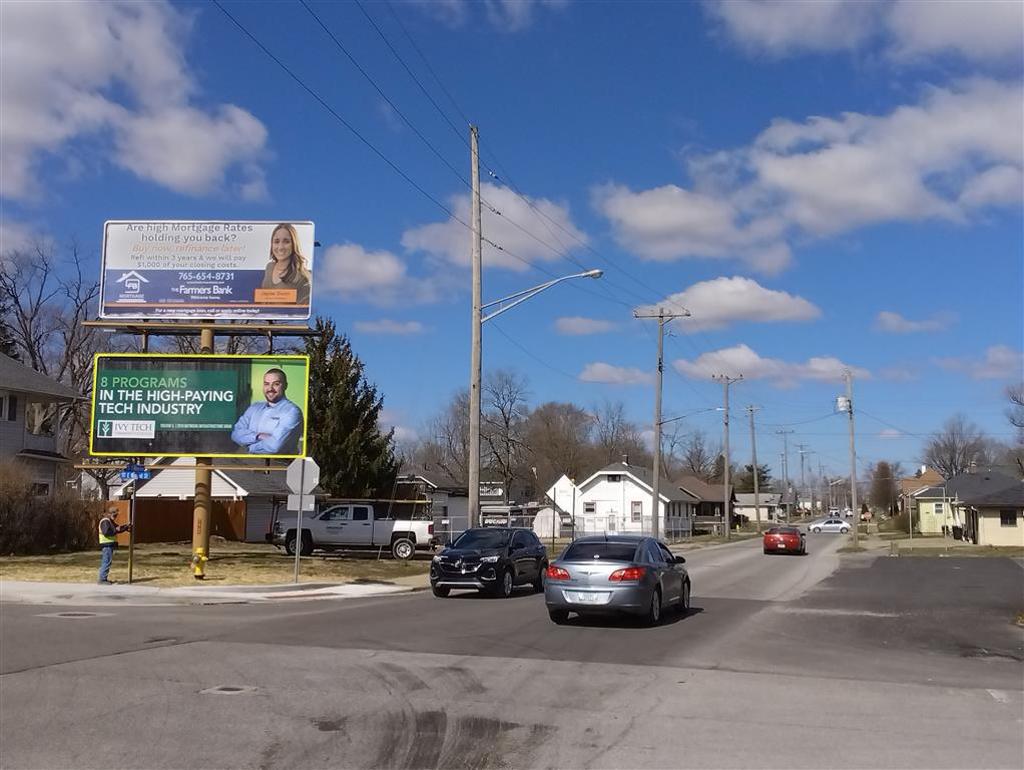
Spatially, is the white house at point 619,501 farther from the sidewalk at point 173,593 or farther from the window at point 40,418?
the sidewalk at point 173,593

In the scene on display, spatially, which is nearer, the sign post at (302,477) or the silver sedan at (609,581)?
the silver sedan at (609,581)

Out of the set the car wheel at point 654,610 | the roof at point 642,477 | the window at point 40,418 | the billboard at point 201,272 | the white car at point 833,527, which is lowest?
the white car at point 833,527

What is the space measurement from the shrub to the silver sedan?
69.3 feet

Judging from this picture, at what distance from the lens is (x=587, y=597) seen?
15.7m

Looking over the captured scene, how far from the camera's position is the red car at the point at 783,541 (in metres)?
47.8

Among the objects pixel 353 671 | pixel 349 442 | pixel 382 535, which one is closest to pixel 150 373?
pixel 382 535

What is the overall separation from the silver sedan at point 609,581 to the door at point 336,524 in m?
19.4

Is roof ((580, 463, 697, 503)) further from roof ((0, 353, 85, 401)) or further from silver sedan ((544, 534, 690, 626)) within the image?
silver sedan ((544, 534, 690, 626))

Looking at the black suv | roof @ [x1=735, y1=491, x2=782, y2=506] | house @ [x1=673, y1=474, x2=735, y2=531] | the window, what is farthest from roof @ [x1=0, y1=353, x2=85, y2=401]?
roof @ [x1=735, y1=491, x2=782, y2=506]

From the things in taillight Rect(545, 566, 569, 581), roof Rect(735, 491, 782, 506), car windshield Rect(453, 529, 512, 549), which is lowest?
taillight Rect(545, 566, 569, 581)

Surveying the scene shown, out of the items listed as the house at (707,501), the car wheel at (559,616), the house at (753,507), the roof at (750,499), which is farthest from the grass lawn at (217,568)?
the house at (753,507)

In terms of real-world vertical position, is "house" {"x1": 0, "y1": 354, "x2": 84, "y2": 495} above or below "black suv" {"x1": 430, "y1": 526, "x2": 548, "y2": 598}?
above

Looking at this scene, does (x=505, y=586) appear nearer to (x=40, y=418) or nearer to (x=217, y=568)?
(x=217, y=568)

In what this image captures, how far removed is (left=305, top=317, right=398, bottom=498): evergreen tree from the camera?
44812mm
